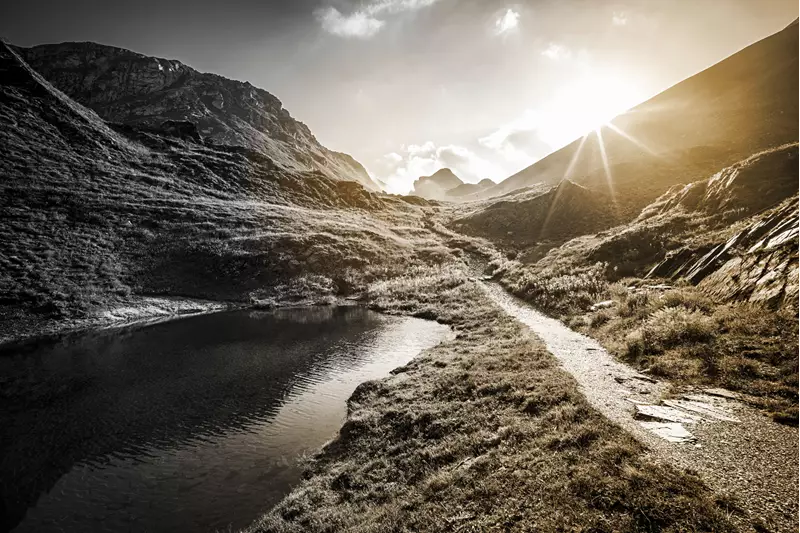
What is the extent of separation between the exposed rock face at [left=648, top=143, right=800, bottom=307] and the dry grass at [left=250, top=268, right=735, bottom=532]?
10106mm

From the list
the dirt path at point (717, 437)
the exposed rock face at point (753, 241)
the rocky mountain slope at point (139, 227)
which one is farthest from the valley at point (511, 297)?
the rocky mountain slope at point (139, 227)

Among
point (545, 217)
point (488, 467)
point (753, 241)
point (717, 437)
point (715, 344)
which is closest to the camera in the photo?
point (717, 437)

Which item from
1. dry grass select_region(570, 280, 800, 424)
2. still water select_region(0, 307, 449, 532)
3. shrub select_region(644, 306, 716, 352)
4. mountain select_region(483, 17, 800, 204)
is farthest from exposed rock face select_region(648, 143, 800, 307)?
mountain select_region(483, 17, 800, 204)

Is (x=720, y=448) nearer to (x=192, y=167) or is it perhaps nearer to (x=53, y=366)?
(x=53, y=366)

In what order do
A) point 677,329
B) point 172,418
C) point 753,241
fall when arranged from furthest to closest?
point 753,241, point 172,418, point 677,329

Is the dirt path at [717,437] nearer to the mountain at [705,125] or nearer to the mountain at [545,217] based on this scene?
the mountain at [545,217]

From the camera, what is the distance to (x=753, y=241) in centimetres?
2114

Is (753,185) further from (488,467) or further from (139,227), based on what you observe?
(139,227)

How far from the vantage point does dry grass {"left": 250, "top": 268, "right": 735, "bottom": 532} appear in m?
8.06

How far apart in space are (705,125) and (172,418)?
130285 millimetres

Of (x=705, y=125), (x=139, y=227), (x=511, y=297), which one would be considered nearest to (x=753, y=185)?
(x=511, y=297)

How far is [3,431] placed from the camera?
2011 centimetres

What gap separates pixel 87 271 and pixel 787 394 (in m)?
70.3

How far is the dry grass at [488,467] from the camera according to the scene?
26.5 ft
